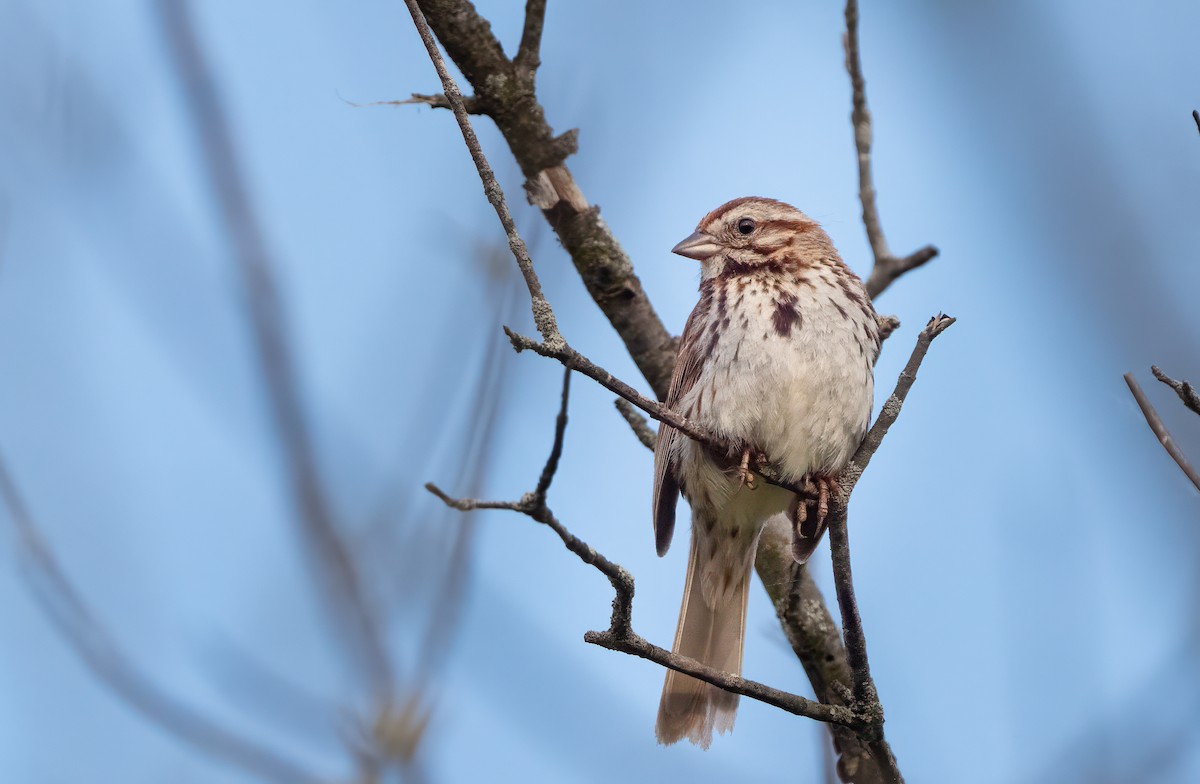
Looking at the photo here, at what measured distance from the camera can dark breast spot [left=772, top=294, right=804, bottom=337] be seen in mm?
3945

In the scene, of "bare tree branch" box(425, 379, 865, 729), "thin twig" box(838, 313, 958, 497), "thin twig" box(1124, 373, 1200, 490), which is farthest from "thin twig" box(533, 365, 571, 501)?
"thin twig" box(1124, 373, 1200, 490)

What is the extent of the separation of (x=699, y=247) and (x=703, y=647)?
1.48 m

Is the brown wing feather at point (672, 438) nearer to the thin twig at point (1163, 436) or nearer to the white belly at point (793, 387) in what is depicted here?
the white belly at point (793, 387)

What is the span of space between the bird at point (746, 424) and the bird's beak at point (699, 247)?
146mm

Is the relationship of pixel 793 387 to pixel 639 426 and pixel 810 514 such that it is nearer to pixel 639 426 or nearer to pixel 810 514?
pixel 810 514

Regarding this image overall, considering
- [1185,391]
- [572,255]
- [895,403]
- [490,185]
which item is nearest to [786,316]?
[572,255]

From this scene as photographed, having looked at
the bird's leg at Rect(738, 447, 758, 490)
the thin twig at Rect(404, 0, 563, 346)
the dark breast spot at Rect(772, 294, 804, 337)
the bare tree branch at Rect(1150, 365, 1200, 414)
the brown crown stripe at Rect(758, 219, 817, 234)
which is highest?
the brown crown stripe at Rect(758, 219, 817, 234)

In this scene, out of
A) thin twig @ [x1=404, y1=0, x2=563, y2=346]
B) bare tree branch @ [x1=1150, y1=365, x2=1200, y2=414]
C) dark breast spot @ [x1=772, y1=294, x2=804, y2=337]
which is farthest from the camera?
dark breast spot @ [x1=772, y1=294, x2=804, y2=337]

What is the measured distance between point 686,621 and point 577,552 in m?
1.56

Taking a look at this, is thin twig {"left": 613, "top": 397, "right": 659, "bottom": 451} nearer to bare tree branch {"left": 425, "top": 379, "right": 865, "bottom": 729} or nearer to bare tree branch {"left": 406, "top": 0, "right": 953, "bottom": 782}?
bare tree branch {"left": 406, "top": 0, "right": 953, "bottom": 782}

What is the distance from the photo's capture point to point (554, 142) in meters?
4.13

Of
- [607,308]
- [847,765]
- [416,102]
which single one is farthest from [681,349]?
[847,765]

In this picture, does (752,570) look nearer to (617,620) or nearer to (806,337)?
(806,337)

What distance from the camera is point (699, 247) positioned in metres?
4.68
